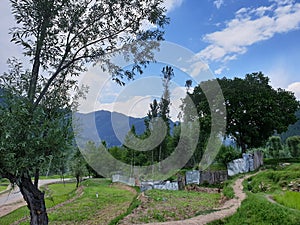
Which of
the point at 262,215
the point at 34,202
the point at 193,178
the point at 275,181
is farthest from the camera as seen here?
→ the point at 193,178

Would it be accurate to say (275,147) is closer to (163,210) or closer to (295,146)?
(295,146)

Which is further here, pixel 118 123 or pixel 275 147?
pixel 275 147

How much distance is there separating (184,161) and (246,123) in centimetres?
1145

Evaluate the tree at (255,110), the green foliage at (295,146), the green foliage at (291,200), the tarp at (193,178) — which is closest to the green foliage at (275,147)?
the green foliage at (295,146)

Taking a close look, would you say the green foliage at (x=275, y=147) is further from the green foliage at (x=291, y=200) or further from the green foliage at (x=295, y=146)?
the green foliage at (x=291, y=200)

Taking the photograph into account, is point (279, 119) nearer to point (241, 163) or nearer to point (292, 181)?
point (241, 163)

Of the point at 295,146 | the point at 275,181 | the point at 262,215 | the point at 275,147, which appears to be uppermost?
the point at 275,147

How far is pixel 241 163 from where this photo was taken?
74.7ft

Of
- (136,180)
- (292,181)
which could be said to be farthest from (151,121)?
(292,181)

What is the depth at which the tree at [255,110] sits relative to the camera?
1052 inches

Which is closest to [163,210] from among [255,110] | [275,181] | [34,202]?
[34,202]

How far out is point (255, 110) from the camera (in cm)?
2648

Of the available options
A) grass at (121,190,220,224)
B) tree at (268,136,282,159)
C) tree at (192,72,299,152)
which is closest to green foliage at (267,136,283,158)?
tree at (268,136,282,159)

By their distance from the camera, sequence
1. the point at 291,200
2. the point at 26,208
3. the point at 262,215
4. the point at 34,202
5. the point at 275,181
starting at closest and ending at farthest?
the point at 262,215
the point at 34,202
the point at 291,200
the point at 275,181
the point at 26,208
